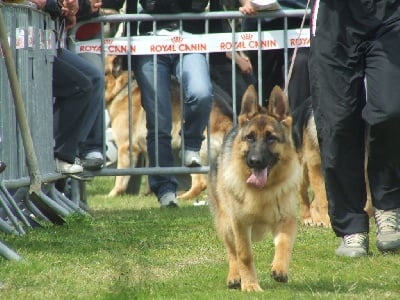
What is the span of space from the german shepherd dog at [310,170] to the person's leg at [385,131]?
1.65m

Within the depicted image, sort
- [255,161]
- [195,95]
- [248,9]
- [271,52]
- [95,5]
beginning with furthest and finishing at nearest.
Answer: [271,52] → [248,9] → [195,95] → [95,5] → [255,161]

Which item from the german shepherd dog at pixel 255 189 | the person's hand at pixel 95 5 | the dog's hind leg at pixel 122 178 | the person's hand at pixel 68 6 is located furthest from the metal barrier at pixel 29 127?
the dog's hind leg at pixel 122 178

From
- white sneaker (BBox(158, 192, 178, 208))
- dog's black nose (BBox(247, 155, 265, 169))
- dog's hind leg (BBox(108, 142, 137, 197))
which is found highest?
dog's black nose (BBox(247, 155, 265, 169))

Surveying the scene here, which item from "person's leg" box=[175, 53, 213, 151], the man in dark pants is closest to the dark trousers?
"person's leg" box=[175, 53, 213, 151]

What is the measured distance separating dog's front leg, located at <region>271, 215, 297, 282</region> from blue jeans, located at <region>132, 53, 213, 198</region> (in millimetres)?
4484

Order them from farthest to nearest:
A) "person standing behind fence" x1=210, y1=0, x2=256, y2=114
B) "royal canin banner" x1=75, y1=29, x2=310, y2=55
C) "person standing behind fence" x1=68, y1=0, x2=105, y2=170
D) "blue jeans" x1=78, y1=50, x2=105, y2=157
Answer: "person standing behind fence" x1=210, y1=0, x2=256, y2=114, "royal canin banner" x1=75, y1=29, x2=310, y2=55, "blue jeans" x1=78, y1=50, x2=105, y2=157, "person standing behind fence" x1=68, y1=0, x2=105, y2=170

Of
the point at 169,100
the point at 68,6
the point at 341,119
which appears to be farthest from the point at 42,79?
the point at 341,119

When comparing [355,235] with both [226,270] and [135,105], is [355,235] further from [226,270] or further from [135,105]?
[135,105]

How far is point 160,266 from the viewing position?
6.44m

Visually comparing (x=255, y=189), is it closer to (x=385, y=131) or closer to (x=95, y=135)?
(x=385, y=131)

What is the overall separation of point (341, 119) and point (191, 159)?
12.2ft

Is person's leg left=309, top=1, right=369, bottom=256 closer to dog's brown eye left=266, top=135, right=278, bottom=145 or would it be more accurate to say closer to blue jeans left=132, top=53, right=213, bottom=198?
dog's brown eye left=266, top=135, right=278, bottom=145

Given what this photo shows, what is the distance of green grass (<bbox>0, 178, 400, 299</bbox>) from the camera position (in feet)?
17.6

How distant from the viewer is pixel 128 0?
10930mm
